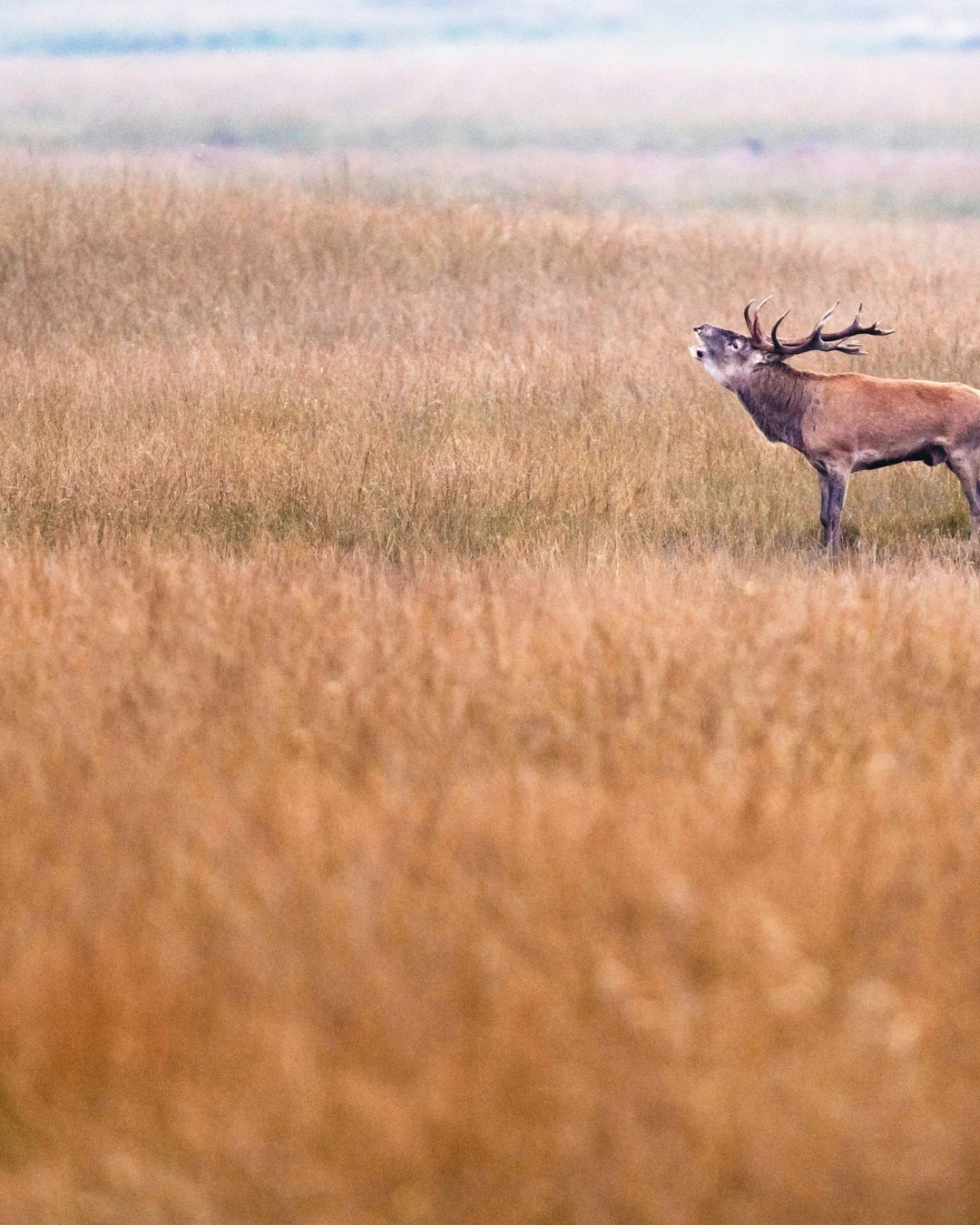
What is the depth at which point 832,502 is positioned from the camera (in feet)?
33.0

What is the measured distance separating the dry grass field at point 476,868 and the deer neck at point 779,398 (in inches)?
27.7

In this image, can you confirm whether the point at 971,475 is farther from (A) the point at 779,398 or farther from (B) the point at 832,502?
(A) the point at 779,398

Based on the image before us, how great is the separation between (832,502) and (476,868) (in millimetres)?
6941

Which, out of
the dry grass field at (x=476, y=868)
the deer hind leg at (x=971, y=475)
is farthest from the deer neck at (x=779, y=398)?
the deer hind leg at (x=971, y=475)

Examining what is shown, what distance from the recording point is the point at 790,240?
24609mm

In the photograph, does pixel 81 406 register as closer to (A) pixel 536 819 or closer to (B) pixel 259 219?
(A) pixel 536 819

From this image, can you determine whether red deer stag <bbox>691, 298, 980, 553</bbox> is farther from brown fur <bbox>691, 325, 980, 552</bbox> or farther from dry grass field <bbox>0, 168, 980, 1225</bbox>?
dry grass field <bbox>0, 168, 980, 1225</bbox>

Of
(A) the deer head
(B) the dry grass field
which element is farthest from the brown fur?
(B) the dry grass field

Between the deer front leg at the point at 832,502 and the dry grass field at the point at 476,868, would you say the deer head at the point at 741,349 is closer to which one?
the deer front leg at the point at 832,502

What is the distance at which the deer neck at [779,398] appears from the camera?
33.9ft

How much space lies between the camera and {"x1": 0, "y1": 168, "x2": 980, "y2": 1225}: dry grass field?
266 centimetres

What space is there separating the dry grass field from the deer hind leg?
1.77ft

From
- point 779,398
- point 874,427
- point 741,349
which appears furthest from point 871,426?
point 741,349

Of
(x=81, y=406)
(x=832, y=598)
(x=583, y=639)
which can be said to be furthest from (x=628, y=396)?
(x=583, y=639)
